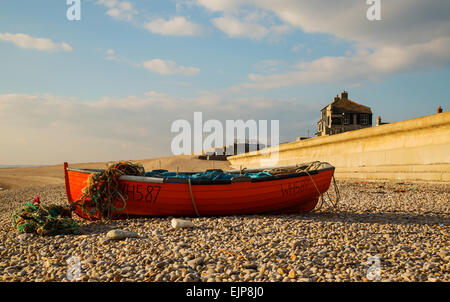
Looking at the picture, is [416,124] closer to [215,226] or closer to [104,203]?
[215,226]

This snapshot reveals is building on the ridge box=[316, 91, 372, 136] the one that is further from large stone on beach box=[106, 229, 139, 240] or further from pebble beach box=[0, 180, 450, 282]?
large stone on beach box=[106, 229, 139, 240]

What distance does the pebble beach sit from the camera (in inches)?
136

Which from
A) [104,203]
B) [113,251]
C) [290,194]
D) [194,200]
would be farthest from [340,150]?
[113,251]

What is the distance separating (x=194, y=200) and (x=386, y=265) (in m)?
3.86

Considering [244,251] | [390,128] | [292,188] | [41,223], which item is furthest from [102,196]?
[390,128]

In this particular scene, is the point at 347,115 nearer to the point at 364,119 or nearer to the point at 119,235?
the point at 364,119

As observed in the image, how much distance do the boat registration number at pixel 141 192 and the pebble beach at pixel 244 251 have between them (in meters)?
0.51

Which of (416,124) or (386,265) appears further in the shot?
(416,124)

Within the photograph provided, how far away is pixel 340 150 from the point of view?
643 inches

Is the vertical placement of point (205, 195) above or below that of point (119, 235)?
above

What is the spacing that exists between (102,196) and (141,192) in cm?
84

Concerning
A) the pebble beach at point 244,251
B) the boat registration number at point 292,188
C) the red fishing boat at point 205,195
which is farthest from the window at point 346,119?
the red fishing boat at point 205,195

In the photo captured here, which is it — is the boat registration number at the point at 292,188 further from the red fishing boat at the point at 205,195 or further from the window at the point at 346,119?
the window at the point at 346,119

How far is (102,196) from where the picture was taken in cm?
664
